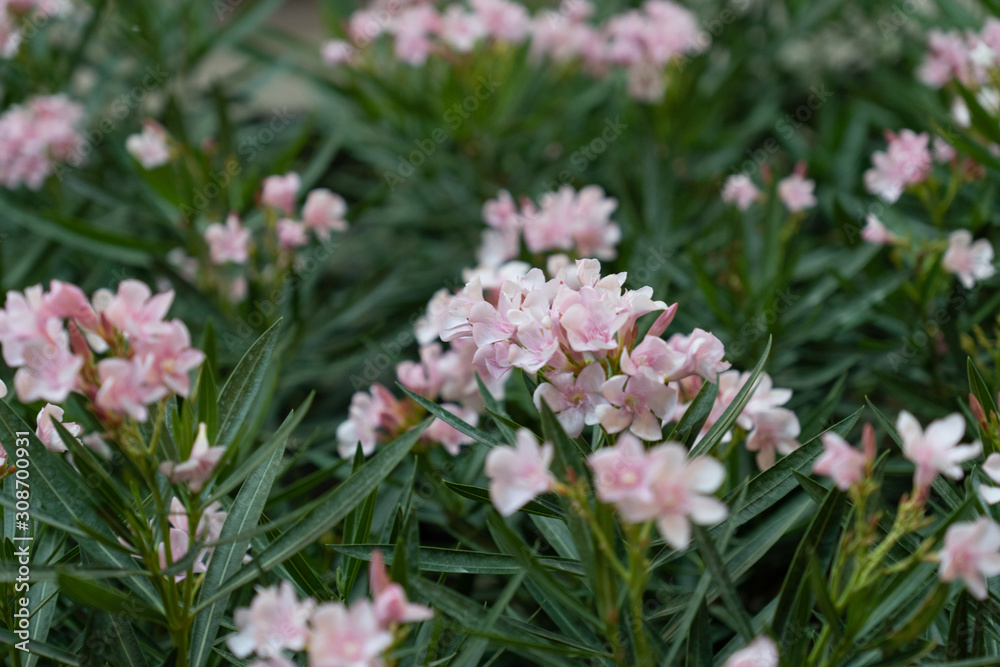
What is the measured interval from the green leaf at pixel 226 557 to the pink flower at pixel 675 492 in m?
0.35

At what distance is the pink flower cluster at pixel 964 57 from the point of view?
3.95ft

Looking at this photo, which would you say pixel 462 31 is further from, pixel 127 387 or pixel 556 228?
pixel 127 387

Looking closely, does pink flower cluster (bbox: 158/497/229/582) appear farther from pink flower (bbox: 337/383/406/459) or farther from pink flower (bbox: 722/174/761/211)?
pink flower (bbox: 722/174/761/211)

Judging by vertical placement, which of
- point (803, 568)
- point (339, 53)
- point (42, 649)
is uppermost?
point (339, 53)

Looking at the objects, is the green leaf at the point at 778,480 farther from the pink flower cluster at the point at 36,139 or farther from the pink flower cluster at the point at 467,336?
the pink flower cluster at the point at 36,139

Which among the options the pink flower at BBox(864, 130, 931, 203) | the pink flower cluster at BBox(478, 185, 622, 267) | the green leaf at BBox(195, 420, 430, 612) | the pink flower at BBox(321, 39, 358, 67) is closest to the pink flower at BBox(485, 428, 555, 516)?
the green leaf at BBox(195, 420, 430, 612)

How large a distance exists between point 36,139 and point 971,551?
1.73 metres

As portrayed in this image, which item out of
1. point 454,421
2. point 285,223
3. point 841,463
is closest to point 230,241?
point 285,223

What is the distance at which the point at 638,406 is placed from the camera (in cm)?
69

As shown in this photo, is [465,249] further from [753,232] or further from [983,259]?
[983,259]

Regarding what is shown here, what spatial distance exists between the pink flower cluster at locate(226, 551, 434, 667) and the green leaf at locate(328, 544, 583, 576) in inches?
5.9

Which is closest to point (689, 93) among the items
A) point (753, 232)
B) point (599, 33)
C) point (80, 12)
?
point (599, 33)

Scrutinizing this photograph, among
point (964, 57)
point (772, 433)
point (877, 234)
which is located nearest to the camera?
point (772, 433)

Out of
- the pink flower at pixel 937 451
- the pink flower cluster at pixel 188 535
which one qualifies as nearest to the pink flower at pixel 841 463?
the pink flower at pixel 937 451
